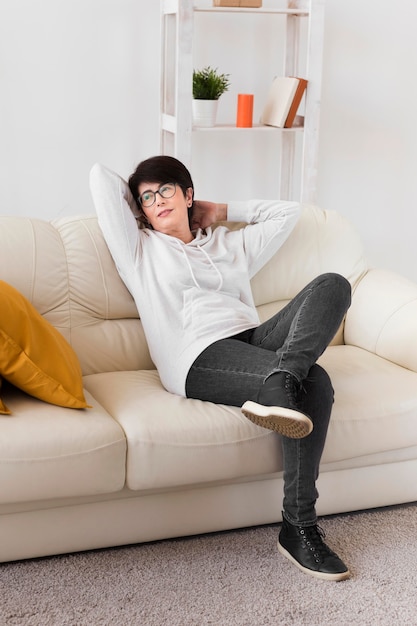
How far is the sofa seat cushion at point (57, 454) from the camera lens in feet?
6.32

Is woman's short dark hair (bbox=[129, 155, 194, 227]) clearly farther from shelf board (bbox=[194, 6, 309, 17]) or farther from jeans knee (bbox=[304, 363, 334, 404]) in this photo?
shelf board (bbox=[194, 6, 309, 17])

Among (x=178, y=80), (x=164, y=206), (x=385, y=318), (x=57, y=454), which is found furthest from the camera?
(x=178, y=80)

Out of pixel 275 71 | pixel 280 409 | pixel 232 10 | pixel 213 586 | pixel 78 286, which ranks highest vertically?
pixel 232 10

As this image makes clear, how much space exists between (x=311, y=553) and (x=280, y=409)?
0.40m

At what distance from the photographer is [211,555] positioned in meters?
2.19

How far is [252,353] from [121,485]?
0.51 meters

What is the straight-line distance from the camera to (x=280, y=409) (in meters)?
2.00

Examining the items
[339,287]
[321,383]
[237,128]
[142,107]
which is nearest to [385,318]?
[339,287]

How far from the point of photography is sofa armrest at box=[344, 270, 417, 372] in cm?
260

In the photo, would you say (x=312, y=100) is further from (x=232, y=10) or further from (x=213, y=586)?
(x=213, y=586)

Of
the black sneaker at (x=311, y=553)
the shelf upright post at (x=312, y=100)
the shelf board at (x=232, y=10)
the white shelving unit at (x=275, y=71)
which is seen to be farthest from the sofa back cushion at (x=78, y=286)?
the shelf upright post at (x=312, y=100)

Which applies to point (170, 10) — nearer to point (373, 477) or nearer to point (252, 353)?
point (252, 353)

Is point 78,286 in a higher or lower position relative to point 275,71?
lower

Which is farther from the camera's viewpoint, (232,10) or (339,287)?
(232,10)
